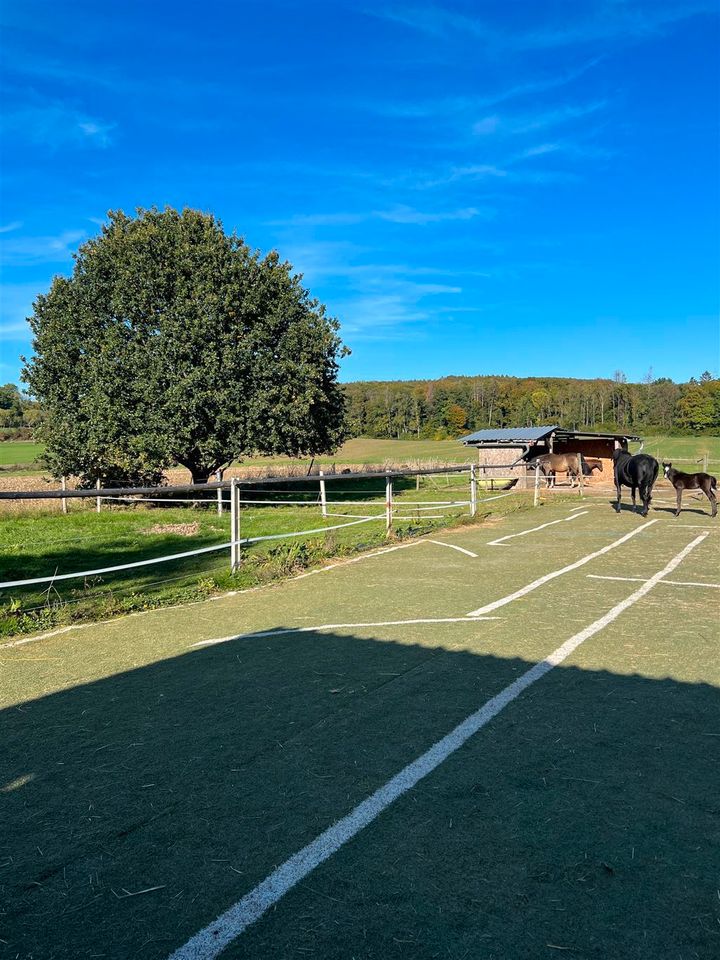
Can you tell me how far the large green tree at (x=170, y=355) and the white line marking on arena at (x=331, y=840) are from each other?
1972 cm

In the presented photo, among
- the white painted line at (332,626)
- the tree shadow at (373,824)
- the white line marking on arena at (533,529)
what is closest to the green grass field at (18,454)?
the white line marking on arena at (533,529)

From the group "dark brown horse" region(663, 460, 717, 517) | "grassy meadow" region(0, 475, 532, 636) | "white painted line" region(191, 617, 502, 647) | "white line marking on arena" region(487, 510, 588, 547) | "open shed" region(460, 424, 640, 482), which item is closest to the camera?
"white painted line" region(191, 617, 502, 647)

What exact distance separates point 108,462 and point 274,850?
23.5 meters

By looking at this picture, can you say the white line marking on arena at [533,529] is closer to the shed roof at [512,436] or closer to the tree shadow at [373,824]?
the tree shadow at [373,824]

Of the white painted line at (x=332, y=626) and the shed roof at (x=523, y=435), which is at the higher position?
the shed roof at (x=523, y=435)

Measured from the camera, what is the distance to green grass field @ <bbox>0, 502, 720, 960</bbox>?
2117 mm

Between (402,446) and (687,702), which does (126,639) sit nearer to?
(687,702)

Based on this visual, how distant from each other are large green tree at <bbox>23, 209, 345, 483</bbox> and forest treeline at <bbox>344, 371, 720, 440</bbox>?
87.5 metres

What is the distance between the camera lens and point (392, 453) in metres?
80.4

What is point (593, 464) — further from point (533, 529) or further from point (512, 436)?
point (533, 529)

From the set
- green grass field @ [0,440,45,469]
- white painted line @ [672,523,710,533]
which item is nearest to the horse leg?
white painted line @ [672,523,710,533]

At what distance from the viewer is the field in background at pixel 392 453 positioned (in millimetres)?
58209

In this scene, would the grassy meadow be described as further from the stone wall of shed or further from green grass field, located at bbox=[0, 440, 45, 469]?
green grass field, located at bbox=[0, 440, 45, 469]

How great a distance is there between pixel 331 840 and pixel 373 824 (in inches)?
8.3
